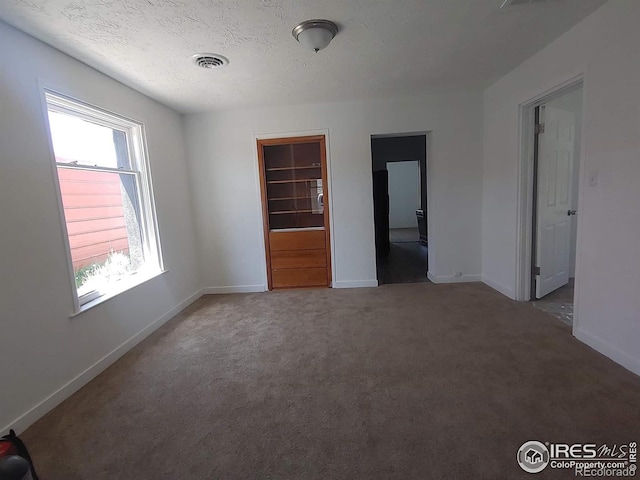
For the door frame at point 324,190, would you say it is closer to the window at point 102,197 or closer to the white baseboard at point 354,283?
the white baseboard at point 354,283

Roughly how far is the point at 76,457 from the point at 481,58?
4103 mm

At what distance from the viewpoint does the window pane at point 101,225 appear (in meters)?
2.44

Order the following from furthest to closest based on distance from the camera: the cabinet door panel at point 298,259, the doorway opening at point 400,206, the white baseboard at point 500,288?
the doorway opening at point 400,206 → the cabinet door panel at point 298,259 → the white baseboard at point 500,288

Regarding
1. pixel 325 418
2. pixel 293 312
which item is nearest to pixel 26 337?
pixel 325 418

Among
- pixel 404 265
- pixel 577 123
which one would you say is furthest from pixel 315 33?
pixel 404 265

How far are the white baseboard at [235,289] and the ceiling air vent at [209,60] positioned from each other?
107 inches

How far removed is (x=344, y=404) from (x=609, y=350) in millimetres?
1954

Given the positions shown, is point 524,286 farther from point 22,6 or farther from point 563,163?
point 22,6

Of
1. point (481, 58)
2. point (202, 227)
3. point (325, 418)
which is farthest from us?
point (202, 227)

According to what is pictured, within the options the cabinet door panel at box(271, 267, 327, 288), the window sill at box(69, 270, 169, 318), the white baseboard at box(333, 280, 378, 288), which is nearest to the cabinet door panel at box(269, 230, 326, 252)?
the cabinet door panel at box(271, 267, 327, 288)

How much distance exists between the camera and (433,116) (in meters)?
3.93

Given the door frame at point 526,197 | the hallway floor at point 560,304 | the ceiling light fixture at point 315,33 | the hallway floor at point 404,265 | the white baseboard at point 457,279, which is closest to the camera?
the ceiling light fixture at point 315,33

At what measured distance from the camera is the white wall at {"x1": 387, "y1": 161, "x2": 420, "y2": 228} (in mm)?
10700

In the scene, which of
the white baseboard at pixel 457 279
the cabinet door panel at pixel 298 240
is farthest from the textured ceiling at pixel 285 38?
the white baseboard at pixel 457 279
